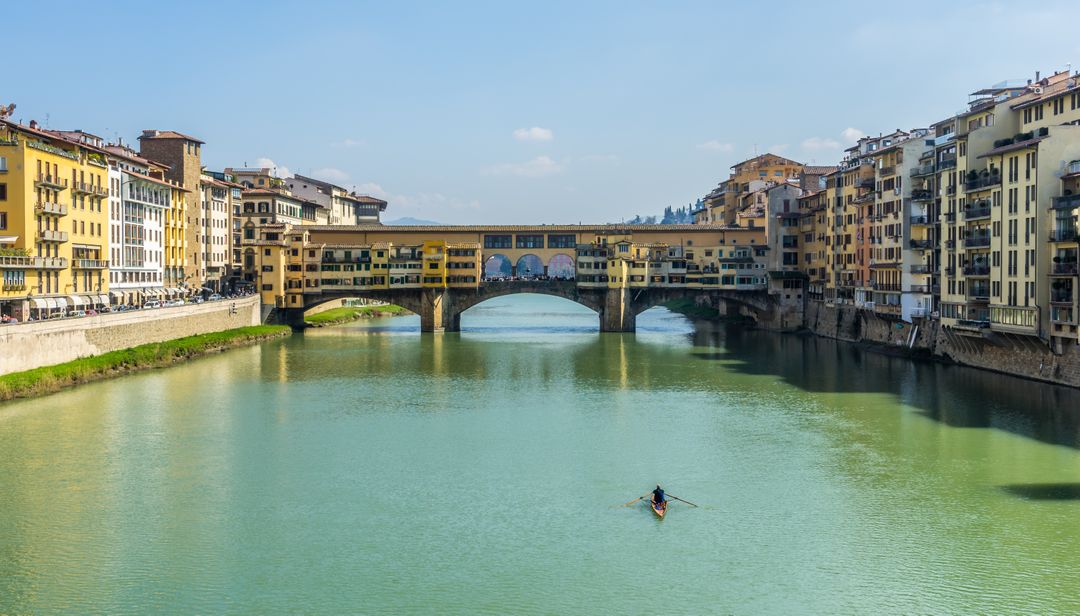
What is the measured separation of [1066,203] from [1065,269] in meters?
2.57

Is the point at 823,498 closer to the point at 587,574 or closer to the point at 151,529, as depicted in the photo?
the point at 587,574

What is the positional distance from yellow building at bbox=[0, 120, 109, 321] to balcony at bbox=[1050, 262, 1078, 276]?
45091 millimetres

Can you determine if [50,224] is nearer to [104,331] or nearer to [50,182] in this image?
[50,182]

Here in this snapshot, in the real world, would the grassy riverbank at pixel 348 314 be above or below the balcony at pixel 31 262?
below

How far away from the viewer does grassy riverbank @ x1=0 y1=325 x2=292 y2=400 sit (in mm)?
41894

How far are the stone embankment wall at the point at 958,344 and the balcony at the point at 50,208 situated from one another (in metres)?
45.3

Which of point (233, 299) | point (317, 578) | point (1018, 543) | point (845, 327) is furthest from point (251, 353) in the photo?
point (1018, 543)

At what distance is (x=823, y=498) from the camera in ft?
93.4

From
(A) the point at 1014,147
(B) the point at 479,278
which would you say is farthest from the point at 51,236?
(A) the point at 1014,147

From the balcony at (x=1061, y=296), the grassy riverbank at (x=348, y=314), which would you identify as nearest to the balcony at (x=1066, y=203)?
the balcony at (x=1061, y=296)

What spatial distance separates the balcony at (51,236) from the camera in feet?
176

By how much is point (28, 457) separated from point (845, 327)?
169 feet

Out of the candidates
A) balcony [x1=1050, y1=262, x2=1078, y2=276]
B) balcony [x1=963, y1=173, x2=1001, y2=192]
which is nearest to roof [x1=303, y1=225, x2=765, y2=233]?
balcony [x1=963, y1=173, x2=1001, y2=192]

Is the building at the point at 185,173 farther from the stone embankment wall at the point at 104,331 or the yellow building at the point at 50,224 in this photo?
the yellow building at the point at 50,224
